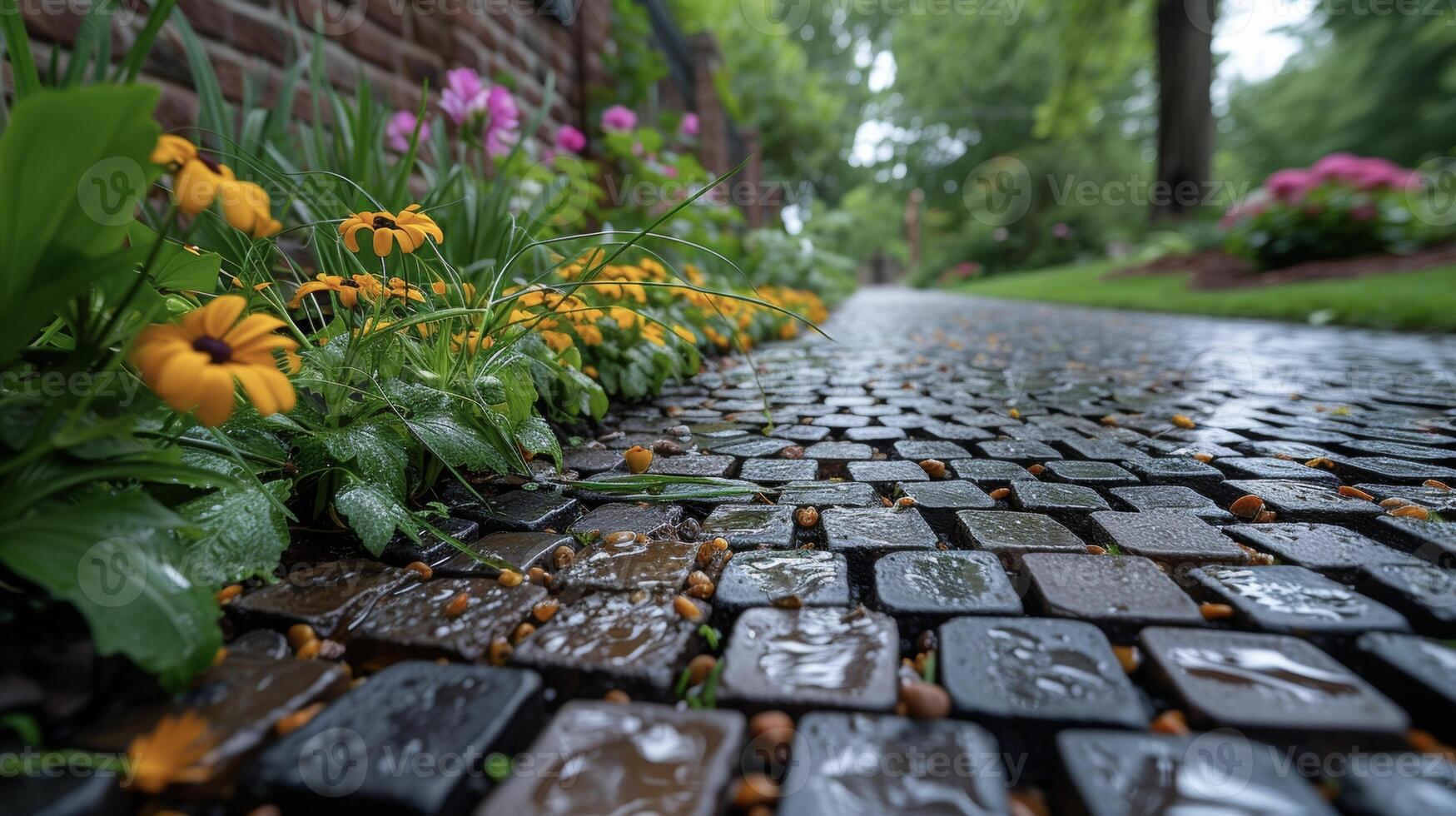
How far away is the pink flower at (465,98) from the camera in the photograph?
2465 mm

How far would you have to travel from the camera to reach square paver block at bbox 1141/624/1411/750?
66 centimetres

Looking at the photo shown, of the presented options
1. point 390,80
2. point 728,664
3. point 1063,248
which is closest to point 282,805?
point 728,664

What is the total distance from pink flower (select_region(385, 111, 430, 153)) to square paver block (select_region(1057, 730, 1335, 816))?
9.69 ft

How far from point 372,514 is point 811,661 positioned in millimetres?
689

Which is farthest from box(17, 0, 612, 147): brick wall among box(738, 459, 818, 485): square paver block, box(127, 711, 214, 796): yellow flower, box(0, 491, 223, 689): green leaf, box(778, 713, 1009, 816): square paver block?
box(778, 713, 1009, 816): square paver block

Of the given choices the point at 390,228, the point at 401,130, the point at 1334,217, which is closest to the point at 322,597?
the point at 390,228

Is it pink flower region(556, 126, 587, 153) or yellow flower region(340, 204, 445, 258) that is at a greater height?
pink flower region(556, 126, 587, 153)

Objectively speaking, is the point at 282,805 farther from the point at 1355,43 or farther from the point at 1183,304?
the point at 1355,43

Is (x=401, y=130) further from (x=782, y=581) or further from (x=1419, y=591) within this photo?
(x=1419, y=591)

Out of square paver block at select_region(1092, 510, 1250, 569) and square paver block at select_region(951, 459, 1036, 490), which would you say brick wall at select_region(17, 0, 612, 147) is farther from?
square paver block at select_region(1092, 510, 1250, 569)

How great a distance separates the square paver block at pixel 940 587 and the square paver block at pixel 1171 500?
469 millimetres

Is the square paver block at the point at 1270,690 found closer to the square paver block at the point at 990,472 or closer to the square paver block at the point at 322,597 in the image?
the square paver block at the point at 990,472

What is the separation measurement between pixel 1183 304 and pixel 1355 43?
15.7 m

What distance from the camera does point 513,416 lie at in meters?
1.35
